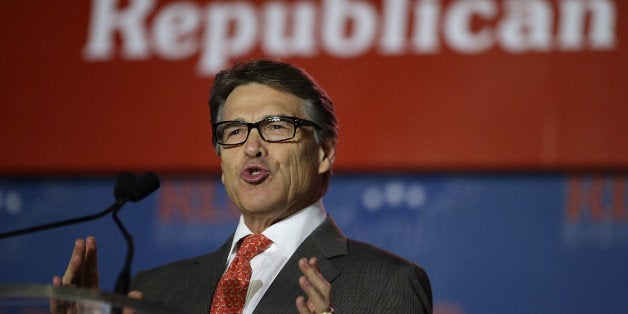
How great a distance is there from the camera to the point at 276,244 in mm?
1936

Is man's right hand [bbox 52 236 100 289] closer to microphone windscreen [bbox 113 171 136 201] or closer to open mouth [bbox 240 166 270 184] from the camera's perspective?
microphone windscreen [bbox 113 171 136 201]

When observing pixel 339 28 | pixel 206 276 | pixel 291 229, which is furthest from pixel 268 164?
pixel 339 28

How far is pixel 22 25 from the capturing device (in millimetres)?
3410

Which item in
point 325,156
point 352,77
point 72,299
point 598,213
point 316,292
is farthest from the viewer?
point 352,77

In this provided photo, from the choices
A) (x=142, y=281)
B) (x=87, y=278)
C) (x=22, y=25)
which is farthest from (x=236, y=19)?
(x=87, y=278)

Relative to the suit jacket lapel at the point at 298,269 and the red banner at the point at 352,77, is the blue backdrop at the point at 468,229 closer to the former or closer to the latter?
the red banner at the point at 352,77

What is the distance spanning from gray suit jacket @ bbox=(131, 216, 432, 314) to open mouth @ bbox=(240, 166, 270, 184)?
0.15m

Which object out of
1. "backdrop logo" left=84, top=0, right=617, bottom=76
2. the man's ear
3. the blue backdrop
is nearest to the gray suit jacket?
the man's ear

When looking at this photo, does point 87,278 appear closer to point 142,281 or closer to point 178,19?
point 142,281

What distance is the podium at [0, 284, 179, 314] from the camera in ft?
4.00

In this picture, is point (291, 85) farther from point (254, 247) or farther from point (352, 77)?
point (352, 77)

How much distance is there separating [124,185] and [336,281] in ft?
1.53

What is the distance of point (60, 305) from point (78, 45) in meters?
2.15

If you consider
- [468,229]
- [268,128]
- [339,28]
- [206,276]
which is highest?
[339,28]
